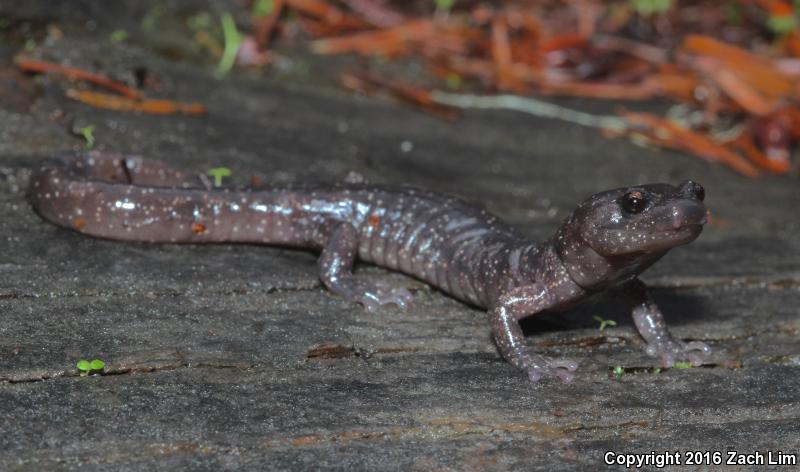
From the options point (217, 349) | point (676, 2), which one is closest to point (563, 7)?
point (676, 2)

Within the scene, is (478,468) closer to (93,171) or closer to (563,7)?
(93,171)

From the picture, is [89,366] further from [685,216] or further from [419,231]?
[685,216]

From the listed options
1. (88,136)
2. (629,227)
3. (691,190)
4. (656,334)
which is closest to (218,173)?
(88,136)

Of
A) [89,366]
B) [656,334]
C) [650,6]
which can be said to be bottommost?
[89,366]

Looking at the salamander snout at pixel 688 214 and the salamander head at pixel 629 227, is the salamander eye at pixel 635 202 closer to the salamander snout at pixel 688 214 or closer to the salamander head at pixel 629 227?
the salamander head at pixel 629 227

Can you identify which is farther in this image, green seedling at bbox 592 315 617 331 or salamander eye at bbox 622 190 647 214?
green seedling at bbox 592 315 617 331

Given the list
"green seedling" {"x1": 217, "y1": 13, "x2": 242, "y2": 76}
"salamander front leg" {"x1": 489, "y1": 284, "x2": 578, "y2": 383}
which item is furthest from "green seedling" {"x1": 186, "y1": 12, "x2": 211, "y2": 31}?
"salamander front leg" {"x1": 489, "y1": 284, "x2": 578, "y2": 383}

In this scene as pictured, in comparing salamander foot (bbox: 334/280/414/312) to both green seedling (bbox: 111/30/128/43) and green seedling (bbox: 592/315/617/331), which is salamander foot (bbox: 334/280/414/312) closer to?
green seedling (bbox: 592/315/617/331)
